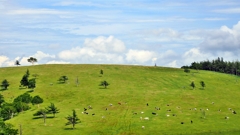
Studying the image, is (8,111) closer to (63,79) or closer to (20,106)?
(20,106)

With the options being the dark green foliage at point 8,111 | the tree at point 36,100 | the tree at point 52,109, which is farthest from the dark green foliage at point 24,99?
the tree at point 52,109

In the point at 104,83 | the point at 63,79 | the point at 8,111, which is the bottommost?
the point at 8,111

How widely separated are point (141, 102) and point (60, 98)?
36.8 metres

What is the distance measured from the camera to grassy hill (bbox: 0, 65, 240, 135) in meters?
111

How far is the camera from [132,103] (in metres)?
144

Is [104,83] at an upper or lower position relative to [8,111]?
upper

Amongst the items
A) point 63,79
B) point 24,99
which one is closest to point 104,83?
point 63,79

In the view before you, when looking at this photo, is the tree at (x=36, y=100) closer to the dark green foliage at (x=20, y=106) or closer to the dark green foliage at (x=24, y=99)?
the dark green foliage at (x=24, y=99)

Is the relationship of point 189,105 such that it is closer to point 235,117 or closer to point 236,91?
point 235,117

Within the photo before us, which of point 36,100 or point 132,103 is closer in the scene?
point 36,100

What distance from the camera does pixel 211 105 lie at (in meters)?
147

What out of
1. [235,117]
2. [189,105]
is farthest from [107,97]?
Answer: [235,117]

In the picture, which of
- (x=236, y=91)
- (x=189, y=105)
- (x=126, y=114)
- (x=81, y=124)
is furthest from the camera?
(x=236, y=91)

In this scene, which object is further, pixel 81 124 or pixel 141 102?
pixel 141 102
